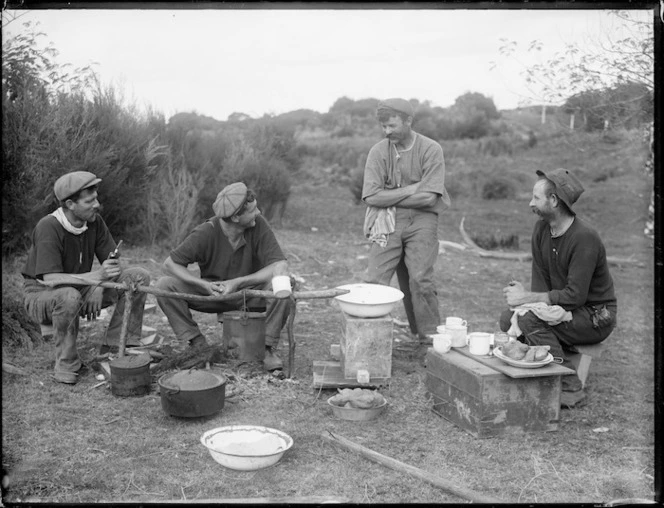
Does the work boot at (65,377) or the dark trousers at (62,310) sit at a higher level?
the dark trousers at (62,310)

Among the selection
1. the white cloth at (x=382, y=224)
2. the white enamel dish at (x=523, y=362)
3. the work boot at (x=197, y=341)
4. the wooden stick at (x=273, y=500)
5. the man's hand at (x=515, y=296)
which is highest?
the white cloth at (x=382, y=224)

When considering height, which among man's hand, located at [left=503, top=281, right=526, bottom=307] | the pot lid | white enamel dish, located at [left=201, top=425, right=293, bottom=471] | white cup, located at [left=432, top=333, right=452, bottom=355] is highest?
man's hand, located at [left=503, top=281, right=526, bottom=307]

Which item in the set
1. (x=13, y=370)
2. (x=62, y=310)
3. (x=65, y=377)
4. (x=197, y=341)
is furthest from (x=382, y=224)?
(x=13, y=370)

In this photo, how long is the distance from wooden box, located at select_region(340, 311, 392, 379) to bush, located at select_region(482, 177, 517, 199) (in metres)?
17.0

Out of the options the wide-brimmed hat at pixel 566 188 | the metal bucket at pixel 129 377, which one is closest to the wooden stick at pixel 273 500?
the metal bucket at pixel 129 377

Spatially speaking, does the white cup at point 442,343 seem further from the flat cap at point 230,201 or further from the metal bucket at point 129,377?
the metal bucket at point 129,377

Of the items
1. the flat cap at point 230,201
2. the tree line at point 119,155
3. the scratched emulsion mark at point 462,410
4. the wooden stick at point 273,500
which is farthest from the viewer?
the tree line at point 119,155

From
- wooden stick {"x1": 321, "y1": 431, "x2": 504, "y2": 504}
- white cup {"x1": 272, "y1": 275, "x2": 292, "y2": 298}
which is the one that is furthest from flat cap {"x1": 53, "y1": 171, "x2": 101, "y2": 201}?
wooden stick {"x1": 321, "y1": 431, "x2": 504, "y2": 504}

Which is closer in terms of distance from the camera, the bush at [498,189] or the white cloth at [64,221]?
the white cloth at [64,221]

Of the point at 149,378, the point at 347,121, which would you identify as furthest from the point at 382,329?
the point at 347,121

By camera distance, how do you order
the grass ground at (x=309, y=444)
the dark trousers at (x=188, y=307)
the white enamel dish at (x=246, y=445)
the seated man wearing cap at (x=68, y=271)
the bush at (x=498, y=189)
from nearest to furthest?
the grass ground at (x=309, y=444), the white enamel dish at (x=246, y=445), the seated man wearing cap at (x=68, y=271), the dark trousers at (x=188, y=307), the bush at (x=498, y=189)

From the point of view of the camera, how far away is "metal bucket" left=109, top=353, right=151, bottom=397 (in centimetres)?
499

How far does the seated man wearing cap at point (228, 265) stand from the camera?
5590mm

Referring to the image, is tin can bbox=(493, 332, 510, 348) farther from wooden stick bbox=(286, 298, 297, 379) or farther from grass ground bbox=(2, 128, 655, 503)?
wooden stick bbox=(286, 298, 297, 379)
